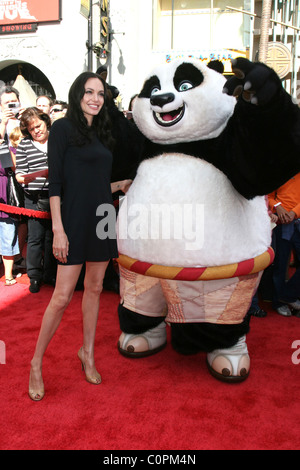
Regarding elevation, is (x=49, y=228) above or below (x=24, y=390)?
above

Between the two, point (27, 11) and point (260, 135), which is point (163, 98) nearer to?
point (260, 135)

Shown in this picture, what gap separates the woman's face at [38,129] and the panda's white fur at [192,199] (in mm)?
1837

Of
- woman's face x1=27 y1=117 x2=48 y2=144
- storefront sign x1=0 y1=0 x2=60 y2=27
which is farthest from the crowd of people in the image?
storefront sign x1=0 y1=0 x2=60 y2=27

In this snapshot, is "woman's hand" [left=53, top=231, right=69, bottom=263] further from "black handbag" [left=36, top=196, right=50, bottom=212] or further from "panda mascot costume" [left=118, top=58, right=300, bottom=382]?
"black handbag" [left=36, top=196, right=50, bottom=212]

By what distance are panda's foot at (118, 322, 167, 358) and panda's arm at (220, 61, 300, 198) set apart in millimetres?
995

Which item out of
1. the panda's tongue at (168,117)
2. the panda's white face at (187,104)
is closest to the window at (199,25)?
the panda's white face at (187,104)

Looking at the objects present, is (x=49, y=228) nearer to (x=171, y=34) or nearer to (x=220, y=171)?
(x=220, y=171)

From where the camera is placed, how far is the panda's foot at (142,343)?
239cm

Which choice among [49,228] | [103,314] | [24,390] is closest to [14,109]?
[49,228]

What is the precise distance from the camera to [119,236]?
2.20 meters

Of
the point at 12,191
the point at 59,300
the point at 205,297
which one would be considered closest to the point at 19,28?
the point at 12,191

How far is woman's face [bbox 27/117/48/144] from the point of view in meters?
3.61

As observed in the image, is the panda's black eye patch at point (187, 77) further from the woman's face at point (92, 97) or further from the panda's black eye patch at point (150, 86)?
the woman's face at point (92, 97)

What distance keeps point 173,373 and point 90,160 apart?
4.07ft
